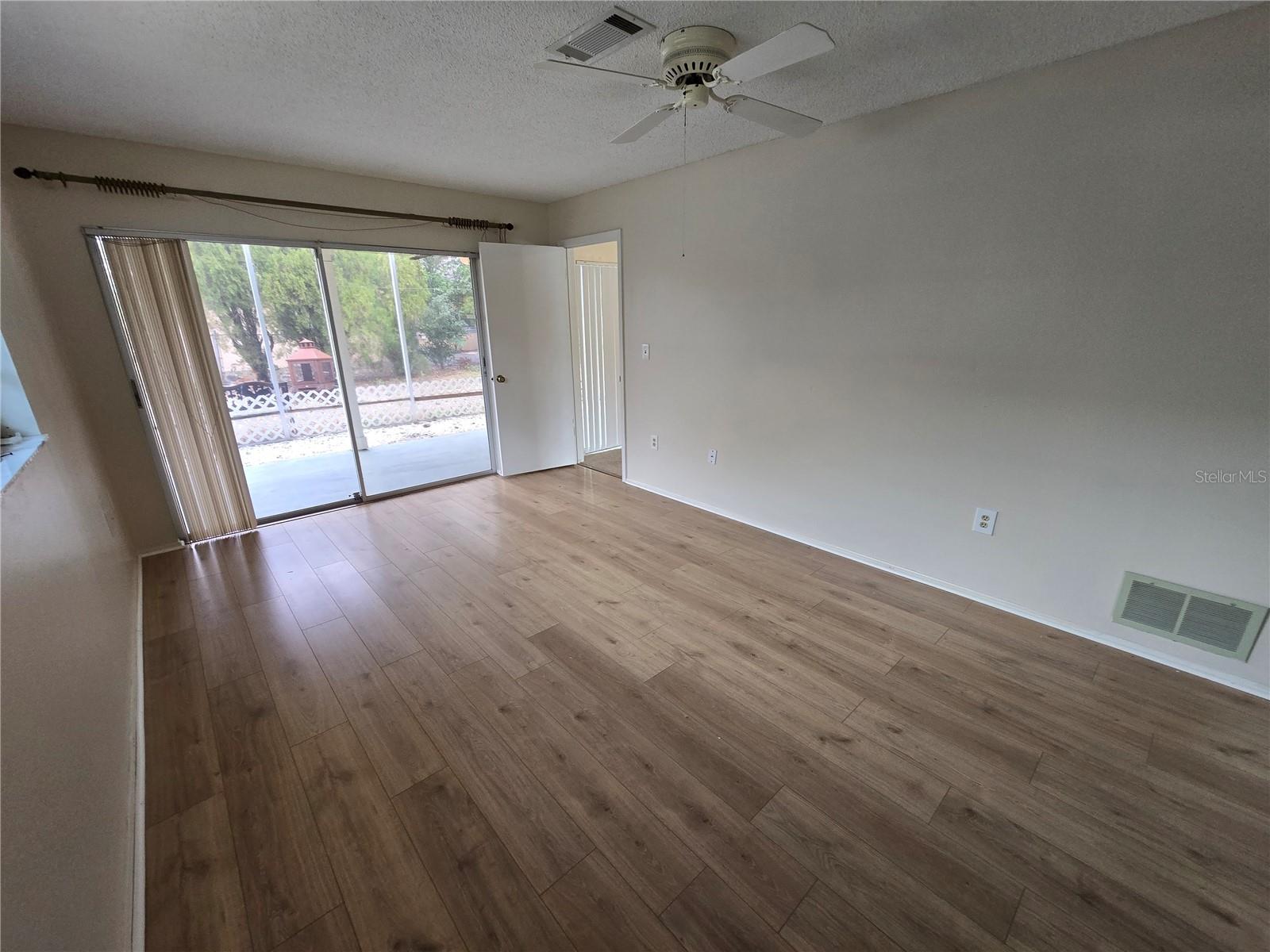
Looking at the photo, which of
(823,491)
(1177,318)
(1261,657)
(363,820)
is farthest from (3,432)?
(1261,657)

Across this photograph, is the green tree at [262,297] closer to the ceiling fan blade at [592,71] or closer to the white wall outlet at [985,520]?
the ceiling fan blade at [592,71]

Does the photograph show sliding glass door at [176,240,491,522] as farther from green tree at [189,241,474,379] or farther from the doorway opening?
the doorway opening

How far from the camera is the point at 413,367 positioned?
243 inches

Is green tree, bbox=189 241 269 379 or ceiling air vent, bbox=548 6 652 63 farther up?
ceiling air vent, bbox=548 6 652 63

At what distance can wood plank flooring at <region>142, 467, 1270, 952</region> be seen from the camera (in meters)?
1.25

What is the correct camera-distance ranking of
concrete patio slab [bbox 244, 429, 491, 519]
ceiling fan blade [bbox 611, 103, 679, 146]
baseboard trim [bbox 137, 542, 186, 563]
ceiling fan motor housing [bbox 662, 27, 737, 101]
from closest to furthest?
ceiling fan motor housing [bbox 662, 27, 737, 101] → ceiling fan blade [bbox 611, 103, 679, 146] → baseboard trim [bbox 137, 542, 186, 563] → concrete patio slab [bbox 244, 429, 491, 519]

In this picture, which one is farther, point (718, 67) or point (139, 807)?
point (718, 67)

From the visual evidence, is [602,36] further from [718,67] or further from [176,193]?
[176,193]

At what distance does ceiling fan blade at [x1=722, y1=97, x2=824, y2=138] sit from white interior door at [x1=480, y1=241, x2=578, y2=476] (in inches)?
108

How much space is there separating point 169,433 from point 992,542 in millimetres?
4869

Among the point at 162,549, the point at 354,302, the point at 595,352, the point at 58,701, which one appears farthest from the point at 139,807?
the point at 354,302

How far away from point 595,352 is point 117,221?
3.54m

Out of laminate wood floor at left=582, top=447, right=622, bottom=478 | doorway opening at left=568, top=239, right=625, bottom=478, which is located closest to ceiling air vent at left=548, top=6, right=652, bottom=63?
doorway opening at left=568, top=239, right=625, bottom=478

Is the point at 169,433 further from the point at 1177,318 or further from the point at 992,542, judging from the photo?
the point at 1177,318
